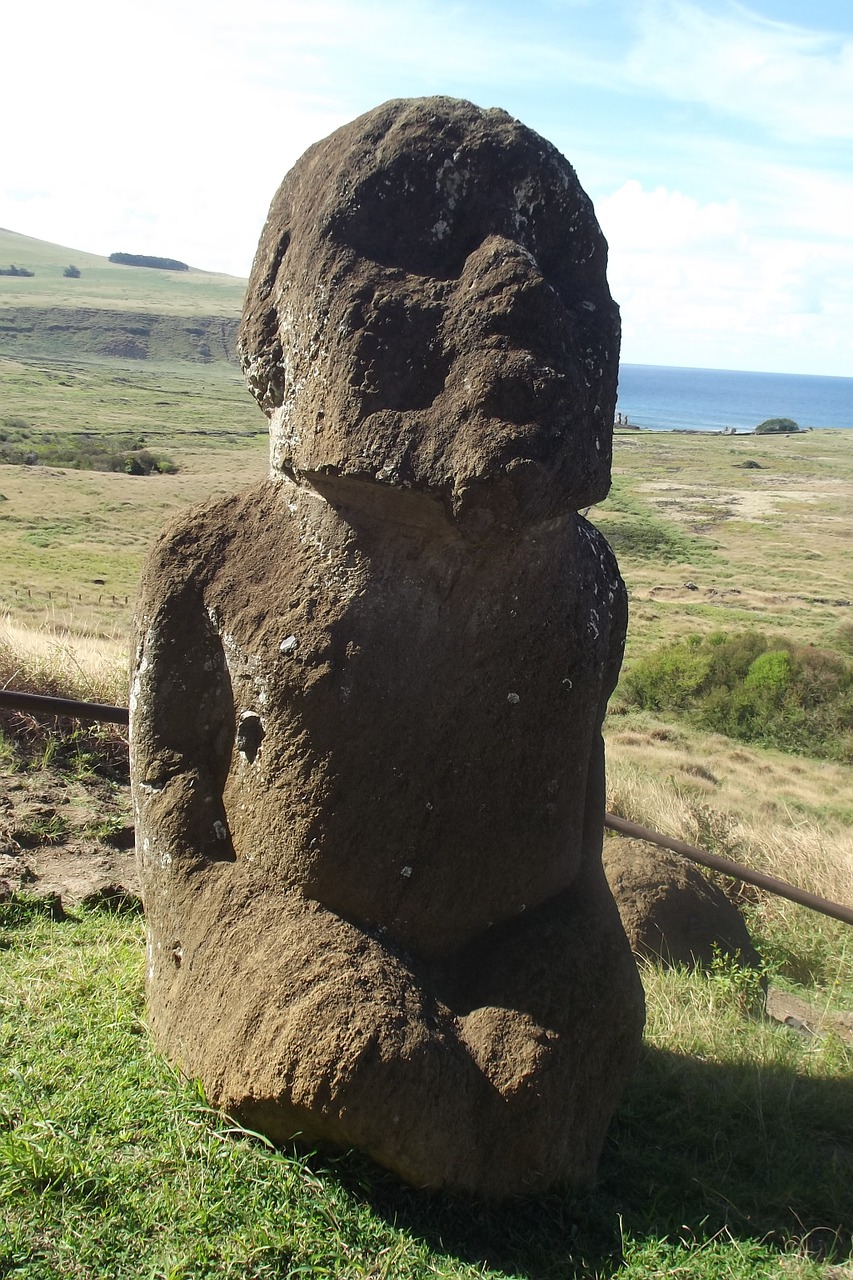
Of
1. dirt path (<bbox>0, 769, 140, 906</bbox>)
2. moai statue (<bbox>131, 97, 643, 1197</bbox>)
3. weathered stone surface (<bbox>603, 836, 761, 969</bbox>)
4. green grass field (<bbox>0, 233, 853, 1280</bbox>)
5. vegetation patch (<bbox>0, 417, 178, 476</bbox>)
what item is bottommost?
Answer: vegetation patch (<bbox>0, 417, 178, 476</bbox>)

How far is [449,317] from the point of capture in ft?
8.59

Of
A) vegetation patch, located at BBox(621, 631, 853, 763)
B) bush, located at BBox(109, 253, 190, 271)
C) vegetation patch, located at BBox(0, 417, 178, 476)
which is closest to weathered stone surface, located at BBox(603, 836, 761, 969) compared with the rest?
vegetation patch, located at BBox(621, 631, 853, 763)

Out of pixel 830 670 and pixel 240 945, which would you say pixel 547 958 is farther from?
pixel 830 670

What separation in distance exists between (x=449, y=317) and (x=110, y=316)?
386 ft

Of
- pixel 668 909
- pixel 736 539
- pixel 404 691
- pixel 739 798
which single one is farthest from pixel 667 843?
pixel 736 539

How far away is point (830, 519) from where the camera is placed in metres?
48.6

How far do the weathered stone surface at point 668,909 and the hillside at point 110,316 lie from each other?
85.0 meters

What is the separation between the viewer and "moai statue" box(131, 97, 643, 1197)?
257 centimetres

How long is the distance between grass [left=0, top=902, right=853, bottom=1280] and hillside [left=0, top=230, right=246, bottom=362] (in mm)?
86605

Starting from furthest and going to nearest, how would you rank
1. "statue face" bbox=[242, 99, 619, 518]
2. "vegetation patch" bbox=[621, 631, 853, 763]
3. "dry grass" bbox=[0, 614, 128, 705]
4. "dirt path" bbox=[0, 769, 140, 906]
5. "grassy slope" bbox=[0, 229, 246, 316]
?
"grassy slope" bbox=[0, 229, 246, 316], "vegetation patch" bbox=[621, 631, 853, 763], "dry grass" bbox=[0, 614, 128, 705], "dirt path" bbox=[0, 769, 140, 906], "statue face" bbox=[242, 99, 619, 518]

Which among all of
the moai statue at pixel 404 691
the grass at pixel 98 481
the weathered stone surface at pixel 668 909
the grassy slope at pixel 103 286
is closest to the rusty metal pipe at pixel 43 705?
the grass at pixel 98 481

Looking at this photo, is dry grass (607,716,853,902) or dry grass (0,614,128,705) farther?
dry grass (607,716,853,902)

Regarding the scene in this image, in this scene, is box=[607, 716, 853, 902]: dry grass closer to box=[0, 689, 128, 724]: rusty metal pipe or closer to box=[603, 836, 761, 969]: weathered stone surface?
box=[603, 836, 761, 969]: weathered stone surface

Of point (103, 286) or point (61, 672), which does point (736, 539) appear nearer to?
point (61, 672)
